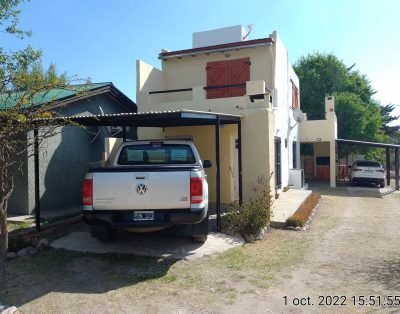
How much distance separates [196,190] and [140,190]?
0.89 m

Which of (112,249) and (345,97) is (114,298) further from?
(345,97)

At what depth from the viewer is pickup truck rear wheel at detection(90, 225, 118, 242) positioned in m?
6.60

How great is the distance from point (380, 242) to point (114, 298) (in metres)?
5.73

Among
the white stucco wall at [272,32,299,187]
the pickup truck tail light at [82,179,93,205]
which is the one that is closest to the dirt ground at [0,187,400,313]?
the pickup truck tail light at [82,179,93,205]

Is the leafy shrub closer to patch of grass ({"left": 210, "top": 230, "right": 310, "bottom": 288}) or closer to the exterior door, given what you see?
patch of grass ({"left": 210, "top": 230, "right": 310, "bottom": 288})

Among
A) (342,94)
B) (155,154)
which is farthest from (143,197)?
(342,94)

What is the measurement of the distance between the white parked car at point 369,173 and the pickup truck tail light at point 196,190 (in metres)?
16.6

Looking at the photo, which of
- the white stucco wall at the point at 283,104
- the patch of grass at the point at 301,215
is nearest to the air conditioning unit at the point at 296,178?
the white stucco wall at the point at 283,104

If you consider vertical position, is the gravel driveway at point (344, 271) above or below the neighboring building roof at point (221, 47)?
below

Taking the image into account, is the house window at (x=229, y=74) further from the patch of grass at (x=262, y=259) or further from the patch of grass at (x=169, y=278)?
the patch of grass at (x=169, y=278)

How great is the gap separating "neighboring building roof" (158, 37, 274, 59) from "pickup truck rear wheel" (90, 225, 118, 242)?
9033 mm

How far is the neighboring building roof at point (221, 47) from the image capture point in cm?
1274

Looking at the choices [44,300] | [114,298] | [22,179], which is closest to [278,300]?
[114,298]

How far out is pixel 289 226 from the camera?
8508 mm
